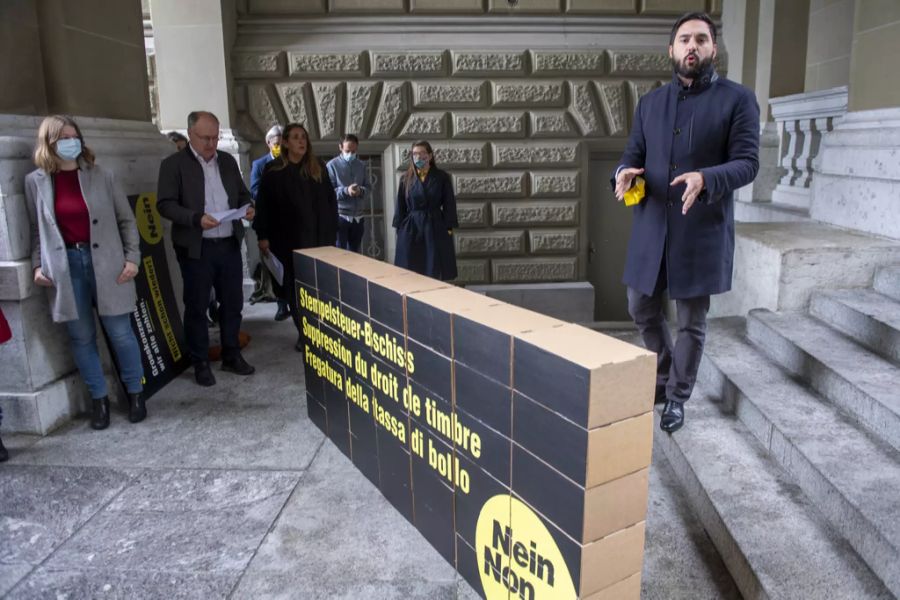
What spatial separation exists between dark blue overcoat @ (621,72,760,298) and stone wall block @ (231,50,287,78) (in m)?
5.40

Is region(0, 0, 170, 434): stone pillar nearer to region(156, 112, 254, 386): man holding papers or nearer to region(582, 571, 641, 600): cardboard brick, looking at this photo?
region(156, 112, 254, 386): man holding papers

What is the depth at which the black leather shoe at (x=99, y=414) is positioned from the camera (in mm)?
4121

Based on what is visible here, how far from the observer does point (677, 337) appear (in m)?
3.46

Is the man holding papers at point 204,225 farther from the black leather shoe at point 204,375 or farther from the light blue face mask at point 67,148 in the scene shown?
the light blue face mask at point 67,148

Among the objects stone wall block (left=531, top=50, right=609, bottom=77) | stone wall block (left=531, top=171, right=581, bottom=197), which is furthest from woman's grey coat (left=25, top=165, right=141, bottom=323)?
stone wall block (left=531, top=50, right=609, bottom=77)

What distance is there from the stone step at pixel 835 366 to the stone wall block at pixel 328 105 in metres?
5.13

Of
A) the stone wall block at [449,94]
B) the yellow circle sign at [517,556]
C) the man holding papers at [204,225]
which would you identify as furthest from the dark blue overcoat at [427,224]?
the yellow circle sign at [517,556]

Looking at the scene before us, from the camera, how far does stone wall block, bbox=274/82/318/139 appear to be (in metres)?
7.66

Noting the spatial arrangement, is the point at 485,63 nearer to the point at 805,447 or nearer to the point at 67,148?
the point at 67,148

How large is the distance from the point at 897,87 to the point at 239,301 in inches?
203

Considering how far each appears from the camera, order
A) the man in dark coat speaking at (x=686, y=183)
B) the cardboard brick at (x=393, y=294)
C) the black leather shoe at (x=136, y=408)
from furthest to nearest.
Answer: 1. the black leather shoe at (x=136, y=408)
2. the man in dark coat speaking at (x=686, y=183)
3. the cardboard brick at (x=393, y=294)

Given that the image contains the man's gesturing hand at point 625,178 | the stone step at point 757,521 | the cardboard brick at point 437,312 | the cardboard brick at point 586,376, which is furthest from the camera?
the man's gesturing hand at point 625,178

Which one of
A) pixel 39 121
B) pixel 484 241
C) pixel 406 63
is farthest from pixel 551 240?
pixel 39 121

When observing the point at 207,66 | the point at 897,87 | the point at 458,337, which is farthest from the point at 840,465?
the point at 207,66
